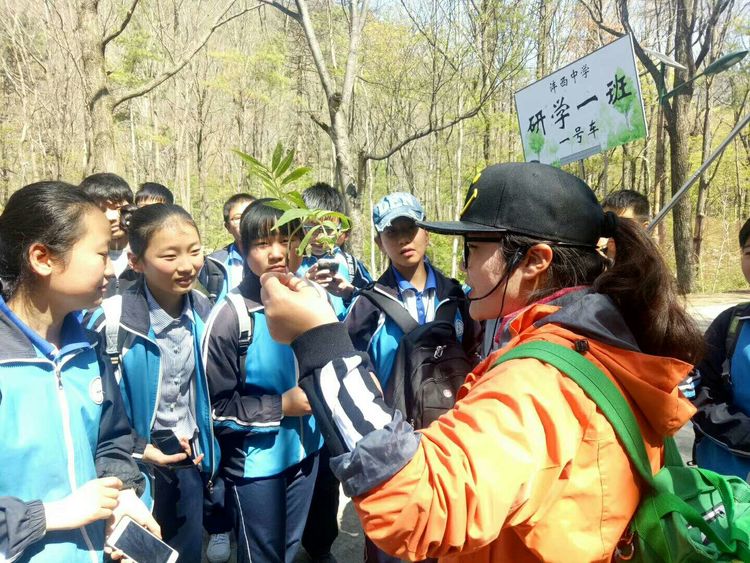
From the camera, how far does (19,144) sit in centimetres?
1196

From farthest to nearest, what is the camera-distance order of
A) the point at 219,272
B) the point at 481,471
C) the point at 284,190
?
the point at 219,272, the point at 284,190, the point at 481,471

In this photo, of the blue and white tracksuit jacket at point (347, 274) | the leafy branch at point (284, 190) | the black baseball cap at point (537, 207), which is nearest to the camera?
the black baseball cap at point (537, 207)

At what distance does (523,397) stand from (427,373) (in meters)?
1.11

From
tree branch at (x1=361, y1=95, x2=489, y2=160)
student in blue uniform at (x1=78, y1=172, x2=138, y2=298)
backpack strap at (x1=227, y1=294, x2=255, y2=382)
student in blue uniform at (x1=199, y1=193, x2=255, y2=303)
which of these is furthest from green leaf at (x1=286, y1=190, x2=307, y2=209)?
tree branch at (x1=361, y1=95, x2=489, y2=160)

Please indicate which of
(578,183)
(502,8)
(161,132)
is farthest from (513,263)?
(161,132)

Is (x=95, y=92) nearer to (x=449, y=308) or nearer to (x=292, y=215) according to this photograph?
(x=449, y=308)

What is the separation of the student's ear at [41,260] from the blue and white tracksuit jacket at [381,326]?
1.22 meters

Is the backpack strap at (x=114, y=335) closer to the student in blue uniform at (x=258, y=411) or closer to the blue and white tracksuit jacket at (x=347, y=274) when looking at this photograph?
the student in blue uniform at (x=258, y=411)

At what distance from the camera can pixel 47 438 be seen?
4.79 ft

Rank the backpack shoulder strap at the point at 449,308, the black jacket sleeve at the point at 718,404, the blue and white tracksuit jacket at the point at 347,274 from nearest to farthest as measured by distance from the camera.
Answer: the black jacket sleeve at the point at 718,404 → the backpack shoulder strap at the point at 449,308 → the blue and white tracksuit jacket at the point at 347,274

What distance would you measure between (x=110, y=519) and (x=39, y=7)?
10581 millimetres

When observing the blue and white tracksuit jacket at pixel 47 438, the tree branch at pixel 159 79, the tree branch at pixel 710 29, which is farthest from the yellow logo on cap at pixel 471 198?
the tree branch at pixel 710 29

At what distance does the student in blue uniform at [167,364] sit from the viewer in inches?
88.1

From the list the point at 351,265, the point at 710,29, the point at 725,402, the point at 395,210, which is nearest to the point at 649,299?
the point at 725,402
